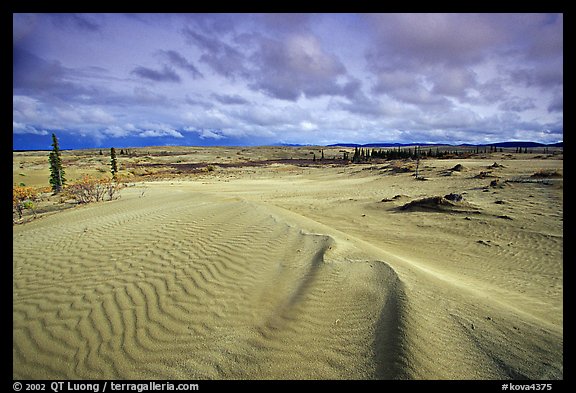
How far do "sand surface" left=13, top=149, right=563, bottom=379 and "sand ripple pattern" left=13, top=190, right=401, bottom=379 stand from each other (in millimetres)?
20

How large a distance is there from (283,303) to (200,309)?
1251mm

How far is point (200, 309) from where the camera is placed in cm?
414

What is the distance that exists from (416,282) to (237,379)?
3049 mm

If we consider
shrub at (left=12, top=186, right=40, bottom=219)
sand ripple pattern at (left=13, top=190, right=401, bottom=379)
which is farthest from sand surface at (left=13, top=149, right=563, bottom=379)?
shrub at (left=12, top=186, right=40, bottom=219)

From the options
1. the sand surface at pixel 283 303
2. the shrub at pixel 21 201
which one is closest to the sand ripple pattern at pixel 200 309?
the sand surface at pixel 283 303

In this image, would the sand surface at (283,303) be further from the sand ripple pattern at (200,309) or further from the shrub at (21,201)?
the shrub at (21,201)

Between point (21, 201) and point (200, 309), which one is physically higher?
point (21, 201)

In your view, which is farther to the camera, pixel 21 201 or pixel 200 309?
pixel 21 201

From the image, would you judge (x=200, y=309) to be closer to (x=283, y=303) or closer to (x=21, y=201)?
(x=283, y=303)

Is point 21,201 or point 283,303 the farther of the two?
point 21,201

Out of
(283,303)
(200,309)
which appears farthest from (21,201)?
(283,303)

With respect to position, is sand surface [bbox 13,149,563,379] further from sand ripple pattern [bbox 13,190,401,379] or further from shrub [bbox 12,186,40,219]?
shrub [bbox 12,186,40,219]

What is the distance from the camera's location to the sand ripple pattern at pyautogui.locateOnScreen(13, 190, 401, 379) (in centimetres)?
305
